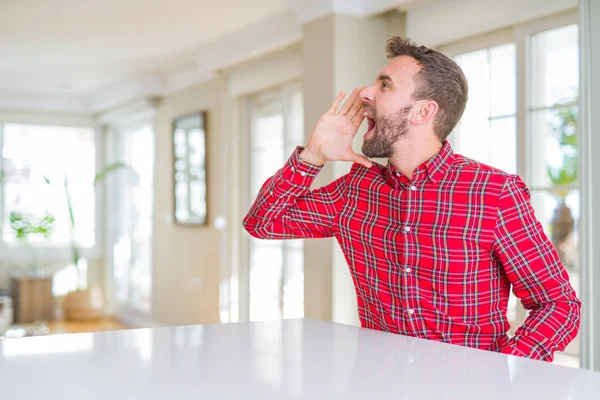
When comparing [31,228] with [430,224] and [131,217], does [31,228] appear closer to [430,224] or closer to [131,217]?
[131,217]

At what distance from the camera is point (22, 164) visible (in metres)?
A: 7.89

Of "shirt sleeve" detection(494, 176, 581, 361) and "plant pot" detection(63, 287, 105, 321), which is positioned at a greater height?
"shirt sleeve" detection(494, 176, 581, 361)

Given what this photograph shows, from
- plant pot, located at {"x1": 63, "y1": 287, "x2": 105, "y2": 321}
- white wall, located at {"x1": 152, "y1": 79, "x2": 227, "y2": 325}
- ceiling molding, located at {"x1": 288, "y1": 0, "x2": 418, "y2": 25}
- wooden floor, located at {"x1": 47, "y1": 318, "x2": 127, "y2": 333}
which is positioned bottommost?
wooden floor, located at {"x1": 47, "y1": 318, "x2": 127, "y2": 333}

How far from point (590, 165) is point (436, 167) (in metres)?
1.22

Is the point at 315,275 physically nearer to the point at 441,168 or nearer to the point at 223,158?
the point at 223,158

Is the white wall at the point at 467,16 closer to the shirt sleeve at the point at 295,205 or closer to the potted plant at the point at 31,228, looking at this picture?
the shirt sleeve at the point at 295,205

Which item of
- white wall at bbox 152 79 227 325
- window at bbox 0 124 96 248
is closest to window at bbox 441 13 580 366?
white wall at bbox 152 79 227 325

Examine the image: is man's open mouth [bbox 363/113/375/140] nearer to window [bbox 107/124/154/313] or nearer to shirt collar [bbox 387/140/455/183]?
shirt collar [bbox 387/140/455/183]

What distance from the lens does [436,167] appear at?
1570 mm

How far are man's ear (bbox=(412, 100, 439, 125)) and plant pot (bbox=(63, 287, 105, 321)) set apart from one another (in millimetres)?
6693


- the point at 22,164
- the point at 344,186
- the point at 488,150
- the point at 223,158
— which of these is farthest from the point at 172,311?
the point at 344,186

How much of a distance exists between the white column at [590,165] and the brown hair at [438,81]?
1111mm

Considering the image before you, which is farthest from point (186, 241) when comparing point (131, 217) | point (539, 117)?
point (539, 117)

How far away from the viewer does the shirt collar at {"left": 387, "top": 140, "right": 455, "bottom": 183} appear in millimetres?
1567
